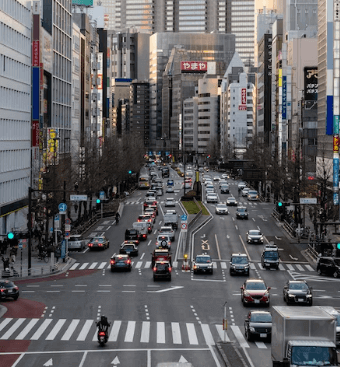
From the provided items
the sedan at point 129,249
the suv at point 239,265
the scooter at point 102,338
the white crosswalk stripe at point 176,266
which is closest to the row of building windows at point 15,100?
the sedan at point 129,249

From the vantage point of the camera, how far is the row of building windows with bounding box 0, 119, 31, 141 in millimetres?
92431

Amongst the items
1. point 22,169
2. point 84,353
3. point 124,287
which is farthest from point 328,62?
point 84,353

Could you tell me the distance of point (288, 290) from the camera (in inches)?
2030

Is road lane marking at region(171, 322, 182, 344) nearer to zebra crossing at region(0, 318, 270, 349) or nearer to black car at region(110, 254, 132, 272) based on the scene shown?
zebra crossing at region(0, 318, 270, 349)

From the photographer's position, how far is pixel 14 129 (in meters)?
97.9

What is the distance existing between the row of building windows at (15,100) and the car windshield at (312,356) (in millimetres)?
67334

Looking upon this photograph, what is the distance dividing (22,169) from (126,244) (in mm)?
27613

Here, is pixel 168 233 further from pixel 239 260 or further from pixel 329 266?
pixel 329 266

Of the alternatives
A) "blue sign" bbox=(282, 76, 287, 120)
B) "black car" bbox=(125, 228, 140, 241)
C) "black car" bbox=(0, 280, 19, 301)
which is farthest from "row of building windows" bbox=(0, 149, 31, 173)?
"blue sign" bbox=(282, 76, 287, 120)

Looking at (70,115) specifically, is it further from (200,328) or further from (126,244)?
(200,328)

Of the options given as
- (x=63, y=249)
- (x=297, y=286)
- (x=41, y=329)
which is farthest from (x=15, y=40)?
(x=41, y=329)

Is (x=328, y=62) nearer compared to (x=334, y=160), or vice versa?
(x=334, y=160)

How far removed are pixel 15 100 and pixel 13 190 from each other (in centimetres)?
1012

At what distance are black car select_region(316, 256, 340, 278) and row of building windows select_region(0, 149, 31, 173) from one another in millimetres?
38301
